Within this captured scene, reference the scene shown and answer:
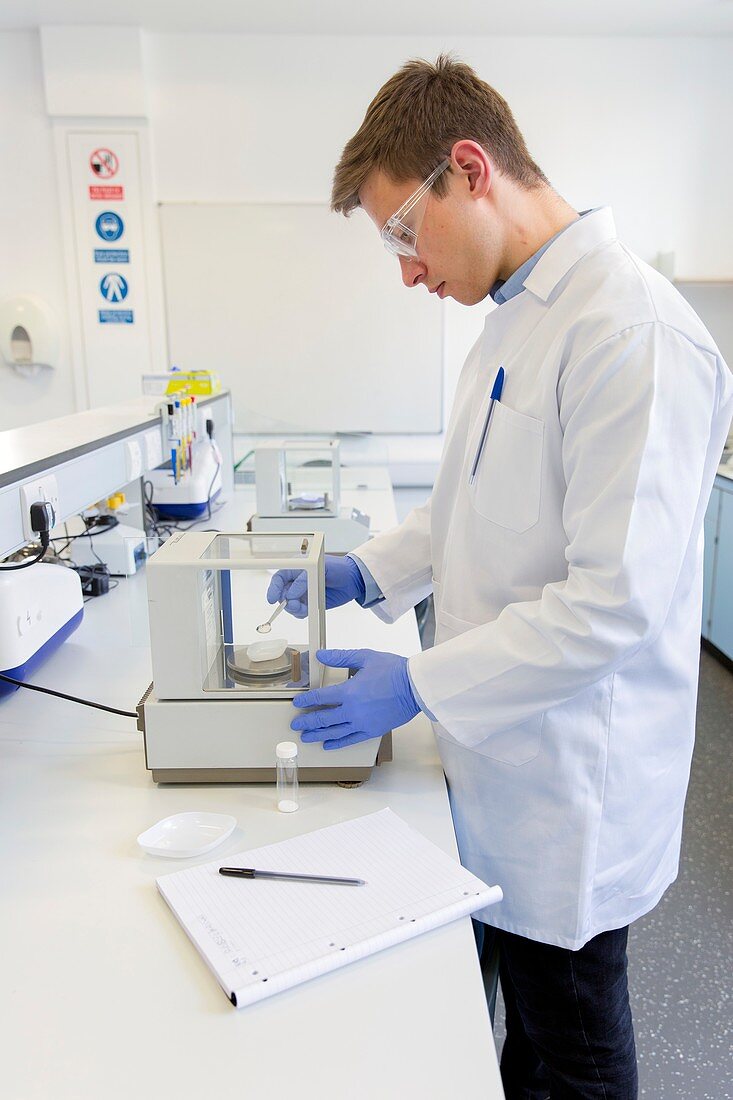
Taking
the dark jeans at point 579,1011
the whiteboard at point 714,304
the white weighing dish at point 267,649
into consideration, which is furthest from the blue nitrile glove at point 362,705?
the whiteboard at point 714,304

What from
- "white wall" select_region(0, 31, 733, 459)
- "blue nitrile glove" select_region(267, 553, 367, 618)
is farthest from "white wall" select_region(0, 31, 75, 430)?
"blue nitrile glove" select_region(267, 553, 367, 618)

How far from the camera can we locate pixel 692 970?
5.81 ft

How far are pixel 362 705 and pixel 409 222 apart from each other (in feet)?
2.01

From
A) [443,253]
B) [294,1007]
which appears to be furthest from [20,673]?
[443,253]

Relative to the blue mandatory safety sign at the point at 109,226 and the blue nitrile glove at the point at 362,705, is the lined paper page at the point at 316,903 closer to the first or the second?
the blue nitrile glove at the point at 362,705

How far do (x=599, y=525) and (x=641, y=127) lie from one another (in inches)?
162

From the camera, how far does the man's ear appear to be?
932 millimetres

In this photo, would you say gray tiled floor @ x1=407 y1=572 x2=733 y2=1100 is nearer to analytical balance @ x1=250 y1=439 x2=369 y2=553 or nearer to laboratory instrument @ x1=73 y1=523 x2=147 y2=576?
analytical balance @ x1=250 y1=439 x2=369 y2=553

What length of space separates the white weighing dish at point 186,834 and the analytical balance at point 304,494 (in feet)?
3.96

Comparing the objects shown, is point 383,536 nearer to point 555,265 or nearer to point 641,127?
point 555,265

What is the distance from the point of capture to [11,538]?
1.23m

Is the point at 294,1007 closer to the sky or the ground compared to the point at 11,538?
closer to the ground

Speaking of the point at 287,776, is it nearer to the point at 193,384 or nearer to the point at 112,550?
the point at 112,550

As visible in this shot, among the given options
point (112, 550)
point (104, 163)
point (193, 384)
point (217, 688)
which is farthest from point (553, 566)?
point (104, 163)
